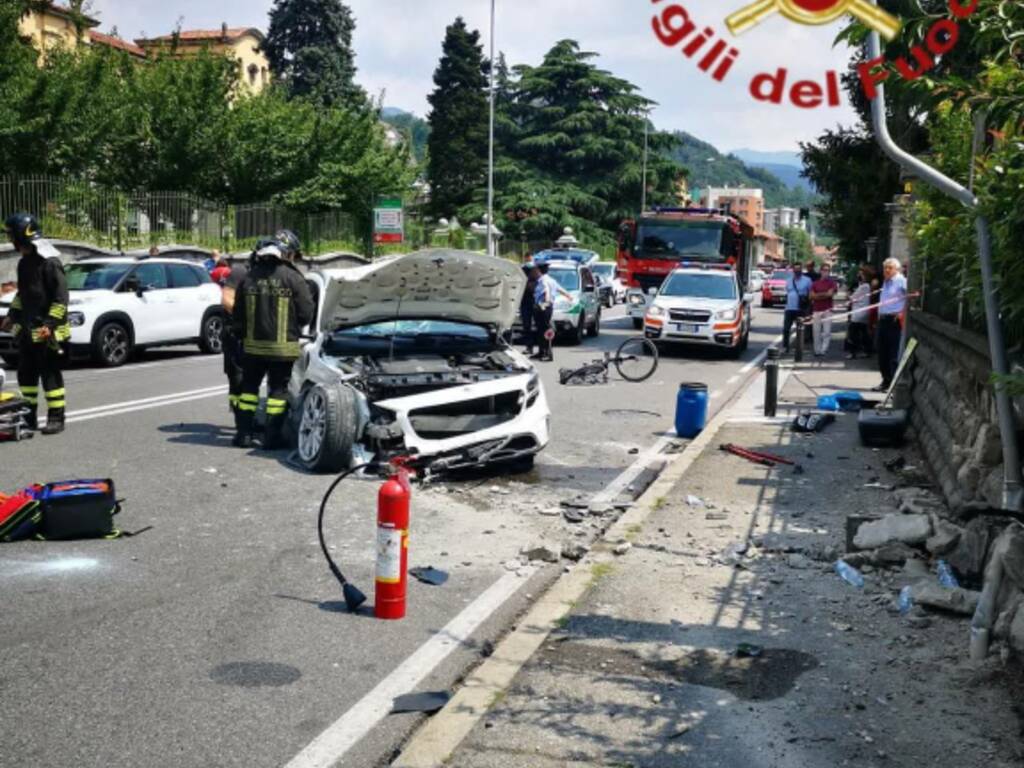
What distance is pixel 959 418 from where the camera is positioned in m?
8.39

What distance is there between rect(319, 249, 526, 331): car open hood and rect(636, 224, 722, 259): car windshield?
17732mm

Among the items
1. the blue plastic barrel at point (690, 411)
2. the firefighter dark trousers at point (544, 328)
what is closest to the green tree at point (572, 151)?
the firefighter dark trousers at point (544, 328)

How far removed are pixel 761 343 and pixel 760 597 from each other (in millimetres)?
22138

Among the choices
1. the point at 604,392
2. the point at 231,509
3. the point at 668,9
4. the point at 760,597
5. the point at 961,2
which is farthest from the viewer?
the point at 604,392

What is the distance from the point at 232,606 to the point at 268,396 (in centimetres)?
439

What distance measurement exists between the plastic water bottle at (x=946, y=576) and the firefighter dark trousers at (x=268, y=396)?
5.75 metres

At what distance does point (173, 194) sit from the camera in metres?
28.7

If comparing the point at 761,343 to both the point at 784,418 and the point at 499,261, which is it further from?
the point at 499,261

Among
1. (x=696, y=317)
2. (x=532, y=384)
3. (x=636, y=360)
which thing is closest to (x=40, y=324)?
(x=532, y=384)

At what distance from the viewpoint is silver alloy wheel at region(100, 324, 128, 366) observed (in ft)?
56.9

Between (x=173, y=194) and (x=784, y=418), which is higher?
(x=173, y=194)

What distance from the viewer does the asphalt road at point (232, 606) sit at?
165 inches

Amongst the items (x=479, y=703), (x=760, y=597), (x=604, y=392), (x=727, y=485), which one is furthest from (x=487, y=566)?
(x=604, y=392)

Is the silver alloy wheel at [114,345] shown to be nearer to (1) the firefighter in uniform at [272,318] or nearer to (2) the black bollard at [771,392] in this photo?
(1) the firefighter in uniform at [272,318]
